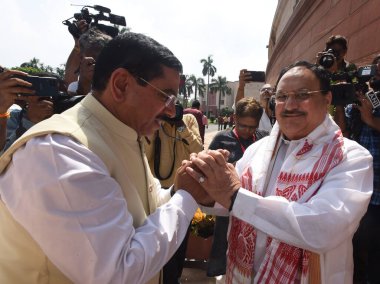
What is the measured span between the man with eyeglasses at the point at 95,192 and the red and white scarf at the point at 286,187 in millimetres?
615

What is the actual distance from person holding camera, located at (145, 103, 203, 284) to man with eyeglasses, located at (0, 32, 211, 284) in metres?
1.79

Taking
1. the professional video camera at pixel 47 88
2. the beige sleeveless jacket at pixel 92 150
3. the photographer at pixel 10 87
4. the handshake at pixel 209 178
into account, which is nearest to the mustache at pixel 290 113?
the handshake at pixel 209 178

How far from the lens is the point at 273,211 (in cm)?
173

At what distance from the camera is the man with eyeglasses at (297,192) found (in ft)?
5.44

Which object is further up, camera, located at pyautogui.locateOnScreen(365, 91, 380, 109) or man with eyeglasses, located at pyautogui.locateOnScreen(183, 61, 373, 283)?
camera, located at pyautogui.locateOnScreen(365, 91, 380, 109)

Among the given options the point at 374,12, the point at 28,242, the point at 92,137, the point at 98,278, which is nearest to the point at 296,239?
the point at 98,278

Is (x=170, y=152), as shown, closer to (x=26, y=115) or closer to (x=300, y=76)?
(x=26, y=115)

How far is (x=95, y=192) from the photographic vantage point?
46.8 inches

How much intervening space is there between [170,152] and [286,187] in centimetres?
172

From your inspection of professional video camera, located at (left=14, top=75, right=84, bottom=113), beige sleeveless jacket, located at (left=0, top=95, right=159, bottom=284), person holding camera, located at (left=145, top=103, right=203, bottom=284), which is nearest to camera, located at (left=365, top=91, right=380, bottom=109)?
person holding camera, located at (left=145, top=103, right=203, bottom=284)

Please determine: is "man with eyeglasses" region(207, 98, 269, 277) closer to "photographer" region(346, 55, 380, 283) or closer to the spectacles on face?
the spectacles on face

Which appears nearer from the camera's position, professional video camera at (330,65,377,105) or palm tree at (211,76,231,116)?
professional video camera at (330,65,377,105)

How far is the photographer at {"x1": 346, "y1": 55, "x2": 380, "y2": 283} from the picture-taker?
9.52ft

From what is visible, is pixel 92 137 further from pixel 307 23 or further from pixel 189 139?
pixel 307 23
